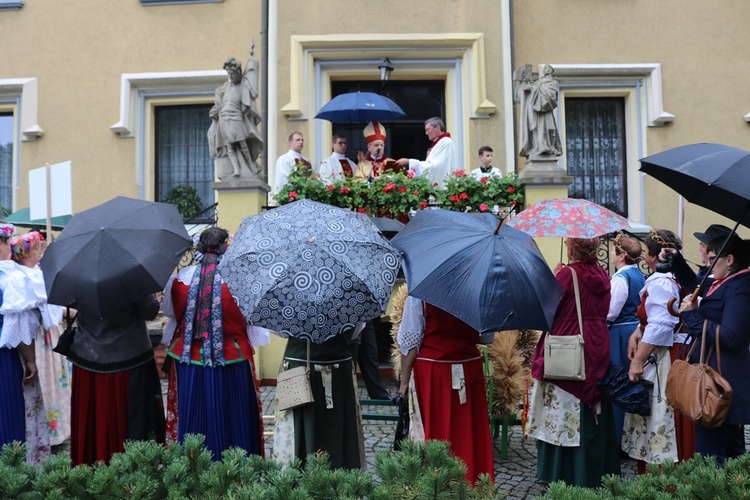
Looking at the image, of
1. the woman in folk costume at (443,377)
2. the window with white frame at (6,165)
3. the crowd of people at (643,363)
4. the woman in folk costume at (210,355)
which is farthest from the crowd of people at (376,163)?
the window with white frame at (6,165)

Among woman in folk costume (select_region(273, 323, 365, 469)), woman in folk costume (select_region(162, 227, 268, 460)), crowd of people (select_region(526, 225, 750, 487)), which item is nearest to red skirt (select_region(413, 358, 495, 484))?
woman in folk costume (select_region(273, 323, 365, 469))

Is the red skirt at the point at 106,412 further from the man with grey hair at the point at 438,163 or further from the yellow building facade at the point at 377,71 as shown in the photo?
the yellow building facade at the point at 377,71

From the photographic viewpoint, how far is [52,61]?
12.2 metres

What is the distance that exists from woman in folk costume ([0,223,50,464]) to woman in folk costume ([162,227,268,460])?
125 centimetres

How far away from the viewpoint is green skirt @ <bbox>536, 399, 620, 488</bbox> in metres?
4.93

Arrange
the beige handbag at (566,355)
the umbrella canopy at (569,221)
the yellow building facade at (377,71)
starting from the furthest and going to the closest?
the yellow building facade at (377,71) < the beige handbag at (566,355) < the umbrella canopy at (569,221)

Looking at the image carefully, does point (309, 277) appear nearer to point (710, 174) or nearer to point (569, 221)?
point (569, 221)

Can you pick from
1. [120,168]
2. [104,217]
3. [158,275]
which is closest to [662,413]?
[158,275]

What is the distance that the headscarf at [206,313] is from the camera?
4535mm

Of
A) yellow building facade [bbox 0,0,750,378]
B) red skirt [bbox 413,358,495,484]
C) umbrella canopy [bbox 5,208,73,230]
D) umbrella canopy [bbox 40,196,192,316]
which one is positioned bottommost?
red skirt [bbox 413,358,495,484]

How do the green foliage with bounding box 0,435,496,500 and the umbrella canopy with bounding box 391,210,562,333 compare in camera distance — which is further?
the umbrella canopy with bounding box 391,210,562,333

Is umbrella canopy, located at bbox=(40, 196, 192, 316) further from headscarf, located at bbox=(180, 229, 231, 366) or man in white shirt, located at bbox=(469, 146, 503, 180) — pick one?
man in white shirt, located at bbox=(469, 146, 503, 180)

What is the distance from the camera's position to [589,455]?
495cm

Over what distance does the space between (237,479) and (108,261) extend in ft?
6.42
